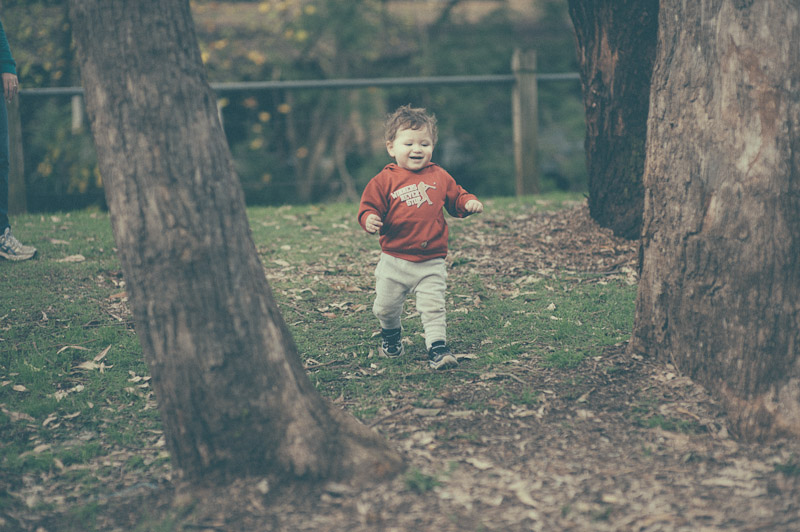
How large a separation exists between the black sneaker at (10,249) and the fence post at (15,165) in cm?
220

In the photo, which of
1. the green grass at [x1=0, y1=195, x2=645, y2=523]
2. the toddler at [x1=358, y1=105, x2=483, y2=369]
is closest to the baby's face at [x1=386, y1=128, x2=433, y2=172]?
the toddler at [x1=358, y1=105, x2=483, y2=369]

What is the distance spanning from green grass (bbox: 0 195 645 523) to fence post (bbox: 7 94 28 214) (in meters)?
1.46

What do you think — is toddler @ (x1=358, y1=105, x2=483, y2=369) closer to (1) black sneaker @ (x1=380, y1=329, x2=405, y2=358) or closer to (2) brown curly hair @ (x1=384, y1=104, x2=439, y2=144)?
(2) brown curly hair @ (x1=384, y1=104, x2=439, y2=144)

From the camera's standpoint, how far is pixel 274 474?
3012 millimetres

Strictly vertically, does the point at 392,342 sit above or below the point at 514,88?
below

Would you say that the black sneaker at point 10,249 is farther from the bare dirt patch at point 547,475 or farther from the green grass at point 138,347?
the bare dirt patch at point 547,475

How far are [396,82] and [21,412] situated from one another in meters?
5.68

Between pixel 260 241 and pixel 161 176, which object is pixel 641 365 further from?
pixel 260 241

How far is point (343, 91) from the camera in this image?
12.6 m

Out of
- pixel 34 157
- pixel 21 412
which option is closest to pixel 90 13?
pixel 21 412

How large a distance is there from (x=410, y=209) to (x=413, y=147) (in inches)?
13.0

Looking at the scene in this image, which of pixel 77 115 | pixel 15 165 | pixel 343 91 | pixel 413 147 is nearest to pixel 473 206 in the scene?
pixel 413 147

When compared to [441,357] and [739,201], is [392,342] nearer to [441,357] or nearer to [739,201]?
[441,357]

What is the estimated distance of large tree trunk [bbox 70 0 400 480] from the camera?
2775mm
